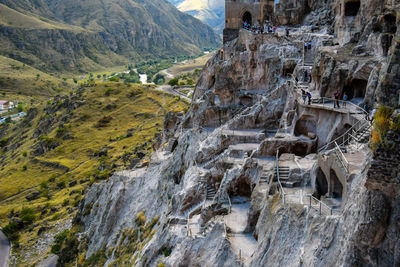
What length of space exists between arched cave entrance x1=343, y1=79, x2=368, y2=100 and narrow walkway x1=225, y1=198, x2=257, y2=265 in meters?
12.3

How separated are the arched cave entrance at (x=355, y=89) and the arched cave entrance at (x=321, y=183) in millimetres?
10940

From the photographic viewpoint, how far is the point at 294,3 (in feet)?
174

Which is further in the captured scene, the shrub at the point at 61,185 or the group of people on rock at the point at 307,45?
the shrub at the point at 61,185

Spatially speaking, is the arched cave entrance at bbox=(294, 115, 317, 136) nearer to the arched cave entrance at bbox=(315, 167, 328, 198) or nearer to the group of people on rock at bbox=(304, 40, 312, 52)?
the arched cave entrance at bbox=(315, 167, 328, 198)

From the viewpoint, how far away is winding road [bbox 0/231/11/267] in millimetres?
64075

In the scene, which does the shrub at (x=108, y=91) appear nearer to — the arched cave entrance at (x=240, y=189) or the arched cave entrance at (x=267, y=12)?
the arched cave entrance at (x=267, y=12)

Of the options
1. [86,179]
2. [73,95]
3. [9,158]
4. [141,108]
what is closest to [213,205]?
[86,179]

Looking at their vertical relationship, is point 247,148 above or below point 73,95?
above

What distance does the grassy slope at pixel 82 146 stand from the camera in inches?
3319

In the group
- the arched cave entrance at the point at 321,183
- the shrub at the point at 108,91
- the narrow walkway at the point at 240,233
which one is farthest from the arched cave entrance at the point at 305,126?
the shrub at the point at 108,91

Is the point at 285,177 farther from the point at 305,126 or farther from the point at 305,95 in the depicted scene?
the point at 305,95

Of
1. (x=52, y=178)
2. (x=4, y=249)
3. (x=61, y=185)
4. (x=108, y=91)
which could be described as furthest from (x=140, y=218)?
(x=108, y=91)

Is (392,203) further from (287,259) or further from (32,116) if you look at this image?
(32,116)

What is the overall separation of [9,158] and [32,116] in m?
31.2
